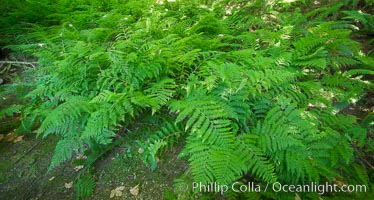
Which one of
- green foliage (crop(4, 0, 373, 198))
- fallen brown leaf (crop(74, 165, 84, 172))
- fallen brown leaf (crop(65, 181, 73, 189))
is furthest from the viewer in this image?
fallen brown leaf (crop(74, 165, 84, 172))

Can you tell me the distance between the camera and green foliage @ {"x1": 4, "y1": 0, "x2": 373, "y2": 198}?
274 centimetres

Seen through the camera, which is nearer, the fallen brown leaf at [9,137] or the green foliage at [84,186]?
the green foliage at [84,186]

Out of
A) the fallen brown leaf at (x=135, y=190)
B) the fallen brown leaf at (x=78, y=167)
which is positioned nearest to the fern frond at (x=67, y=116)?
the fallen brown leaf at (x=78, y=167)

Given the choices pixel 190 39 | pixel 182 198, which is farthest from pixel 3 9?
pixel 182 198

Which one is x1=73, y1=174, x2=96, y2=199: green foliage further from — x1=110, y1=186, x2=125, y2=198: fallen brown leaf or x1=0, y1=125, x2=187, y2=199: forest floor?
x1=110, y1=186, x2=125, y2=198: fallen brown leaf

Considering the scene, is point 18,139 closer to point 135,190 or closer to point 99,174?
point 99,174

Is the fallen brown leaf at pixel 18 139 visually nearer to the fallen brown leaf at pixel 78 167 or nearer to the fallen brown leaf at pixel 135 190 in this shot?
the fallen brown leaf at pixel 78 167

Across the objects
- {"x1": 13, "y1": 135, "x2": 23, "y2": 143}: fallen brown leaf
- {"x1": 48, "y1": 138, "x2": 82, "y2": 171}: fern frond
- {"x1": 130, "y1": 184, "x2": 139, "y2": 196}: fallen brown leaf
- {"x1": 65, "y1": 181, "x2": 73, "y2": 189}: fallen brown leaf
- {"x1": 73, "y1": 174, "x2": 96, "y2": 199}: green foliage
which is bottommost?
{"x1": 65, "y1": 181, "x2": 73, "y2": 189}: fallen brown leaf

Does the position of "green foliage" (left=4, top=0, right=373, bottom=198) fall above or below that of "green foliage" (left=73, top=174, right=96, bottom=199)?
above

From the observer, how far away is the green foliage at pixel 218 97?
2.74 meters

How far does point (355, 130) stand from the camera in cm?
291

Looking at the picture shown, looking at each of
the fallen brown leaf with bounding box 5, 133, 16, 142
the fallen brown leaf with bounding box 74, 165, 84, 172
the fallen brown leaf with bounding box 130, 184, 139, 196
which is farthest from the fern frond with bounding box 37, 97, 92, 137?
the fallen brown leaf with bounding box 5, 133, 16, 142

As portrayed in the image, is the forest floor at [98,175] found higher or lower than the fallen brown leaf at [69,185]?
higher

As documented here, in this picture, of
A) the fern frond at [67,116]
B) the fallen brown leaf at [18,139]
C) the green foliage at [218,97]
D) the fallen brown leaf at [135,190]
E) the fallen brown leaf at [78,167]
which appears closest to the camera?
the green foliage at [218,97]
